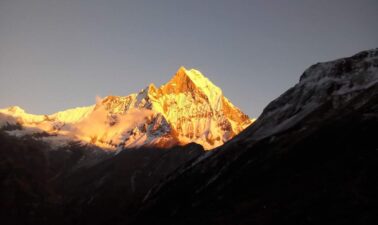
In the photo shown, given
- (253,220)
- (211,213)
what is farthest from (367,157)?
(211,213)

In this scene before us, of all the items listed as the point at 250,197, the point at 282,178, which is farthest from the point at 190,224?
the point at 282,178

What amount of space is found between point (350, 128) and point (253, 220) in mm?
62092

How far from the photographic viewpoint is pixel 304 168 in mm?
184750

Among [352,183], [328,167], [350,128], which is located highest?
[350,128]

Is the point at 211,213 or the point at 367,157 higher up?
the point at 211,213

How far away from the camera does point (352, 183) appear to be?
15250cm

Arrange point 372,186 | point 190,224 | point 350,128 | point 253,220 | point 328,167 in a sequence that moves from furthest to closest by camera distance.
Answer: point 350,128, point 190,224, point 328,167, point 253,220, point 372,186

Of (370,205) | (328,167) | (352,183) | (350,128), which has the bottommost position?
(370,205)

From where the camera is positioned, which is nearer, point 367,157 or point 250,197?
point 367,157

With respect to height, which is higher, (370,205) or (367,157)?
(367,157)

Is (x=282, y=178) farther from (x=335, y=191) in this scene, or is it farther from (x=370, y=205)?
(x=370, y=205)

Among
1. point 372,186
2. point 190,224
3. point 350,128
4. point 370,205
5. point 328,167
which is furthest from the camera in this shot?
point 350,128

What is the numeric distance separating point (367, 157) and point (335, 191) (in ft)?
64.7

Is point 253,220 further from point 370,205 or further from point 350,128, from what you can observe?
point 350,128
